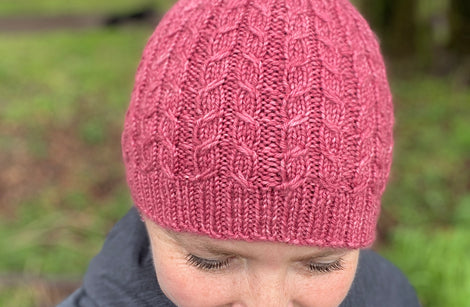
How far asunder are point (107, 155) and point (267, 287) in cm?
386

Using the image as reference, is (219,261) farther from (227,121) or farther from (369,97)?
(369,97)

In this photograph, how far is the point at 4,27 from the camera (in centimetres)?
1035

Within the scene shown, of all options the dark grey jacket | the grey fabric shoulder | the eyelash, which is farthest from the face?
the grey fabric shoulder

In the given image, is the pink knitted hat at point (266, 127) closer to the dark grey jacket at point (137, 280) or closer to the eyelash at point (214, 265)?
the eyelash at point (214, 265)

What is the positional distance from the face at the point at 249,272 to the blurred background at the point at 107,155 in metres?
1.52

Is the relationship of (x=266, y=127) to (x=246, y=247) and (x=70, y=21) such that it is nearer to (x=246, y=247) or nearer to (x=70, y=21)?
(x=246, y=247)

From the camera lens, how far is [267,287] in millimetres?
1407

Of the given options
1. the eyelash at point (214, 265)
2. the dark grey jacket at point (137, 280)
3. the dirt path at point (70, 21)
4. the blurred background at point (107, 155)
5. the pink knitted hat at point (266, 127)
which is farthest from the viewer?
the dirt path at point (70, 21)

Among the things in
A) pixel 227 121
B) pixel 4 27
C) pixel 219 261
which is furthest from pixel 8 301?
pixel 4 27

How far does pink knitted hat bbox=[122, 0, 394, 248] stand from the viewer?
135cm

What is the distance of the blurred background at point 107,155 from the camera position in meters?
3.22

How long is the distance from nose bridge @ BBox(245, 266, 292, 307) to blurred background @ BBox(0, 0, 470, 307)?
1.64 m

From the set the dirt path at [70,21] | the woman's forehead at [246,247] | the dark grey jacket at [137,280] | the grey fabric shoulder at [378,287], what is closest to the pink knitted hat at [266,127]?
the woman's forehead at [246,247]

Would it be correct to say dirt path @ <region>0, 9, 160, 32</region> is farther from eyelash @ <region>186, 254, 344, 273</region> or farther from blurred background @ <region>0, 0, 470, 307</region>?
eyelash @ <region>186, 254, 344, 273</region>
